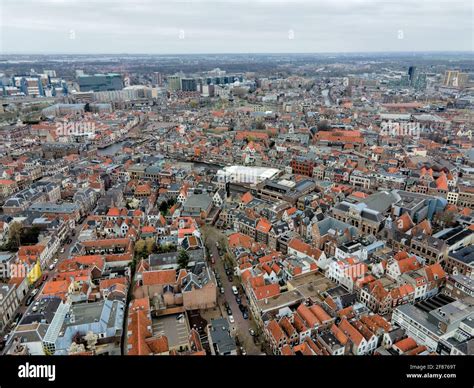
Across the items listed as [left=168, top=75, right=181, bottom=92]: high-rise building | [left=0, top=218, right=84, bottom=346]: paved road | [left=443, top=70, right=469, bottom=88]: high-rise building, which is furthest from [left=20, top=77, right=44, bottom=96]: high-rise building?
[left=443, top=70, right=469, bottom=88]: high-rise building

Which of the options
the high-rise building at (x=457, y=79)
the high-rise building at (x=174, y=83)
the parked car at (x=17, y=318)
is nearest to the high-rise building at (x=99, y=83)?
the high-rise building at (x=174, y=83)

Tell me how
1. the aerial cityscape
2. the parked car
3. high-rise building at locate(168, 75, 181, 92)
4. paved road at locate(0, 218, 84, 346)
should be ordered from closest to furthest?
1. the aerial cityscape
2. the parked car
3. paved road at locate(0, 218, 84, 346)
4. high-rise building at locate(168, 75, 181, 92)

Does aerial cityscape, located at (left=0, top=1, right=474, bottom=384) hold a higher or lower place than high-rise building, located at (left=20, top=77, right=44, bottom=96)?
lower

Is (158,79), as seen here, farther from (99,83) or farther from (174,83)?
(99,83)

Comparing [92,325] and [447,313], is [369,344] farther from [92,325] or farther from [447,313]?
[92,325]

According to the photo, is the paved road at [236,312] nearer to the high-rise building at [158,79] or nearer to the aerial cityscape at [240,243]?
the aerial cityscape at [240,243]

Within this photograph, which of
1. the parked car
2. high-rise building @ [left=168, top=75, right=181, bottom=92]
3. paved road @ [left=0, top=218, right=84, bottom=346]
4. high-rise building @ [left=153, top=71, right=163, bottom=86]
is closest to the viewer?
the parked car

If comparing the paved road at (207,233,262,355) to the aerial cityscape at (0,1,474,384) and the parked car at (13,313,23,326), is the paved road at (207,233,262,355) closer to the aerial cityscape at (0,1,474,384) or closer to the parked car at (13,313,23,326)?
the aerial cityscape at (0,1,474,384)
